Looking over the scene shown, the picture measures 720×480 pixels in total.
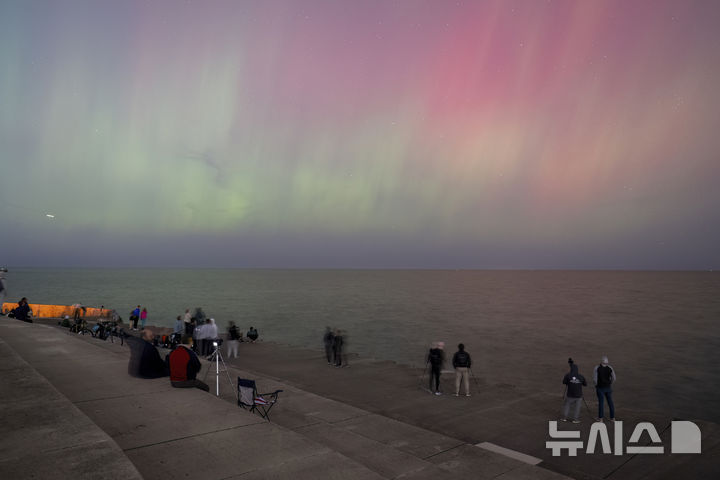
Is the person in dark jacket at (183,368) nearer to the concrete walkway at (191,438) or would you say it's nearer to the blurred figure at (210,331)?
the concrete walkway at (191,438)

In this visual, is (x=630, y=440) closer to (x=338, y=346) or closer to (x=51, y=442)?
(x=338, y=346)

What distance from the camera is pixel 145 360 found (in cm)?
859

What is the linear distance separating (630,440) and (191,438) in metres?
10.8

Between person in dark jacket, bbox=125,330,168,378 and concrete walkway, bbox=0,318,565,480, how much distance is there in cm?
21

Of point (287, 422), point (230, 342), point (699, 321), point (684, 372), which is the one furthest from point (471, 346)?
point (699, 321)

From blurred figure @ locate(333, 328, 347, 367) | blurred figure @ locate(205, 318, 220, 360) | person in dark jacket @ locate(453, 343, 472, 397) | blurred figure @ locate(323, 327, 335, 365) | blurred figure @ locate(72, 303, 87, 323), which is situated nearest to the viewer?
person in dark jacket @ locate(453, 343, 472, 397)

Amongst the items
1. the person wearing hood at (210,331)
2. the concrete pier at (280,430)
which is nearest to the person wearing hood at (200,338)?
the person wearing hood at (210,331)

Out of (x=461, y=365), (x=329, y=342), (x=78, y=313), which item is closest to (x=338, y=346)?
(x=329, y=342)

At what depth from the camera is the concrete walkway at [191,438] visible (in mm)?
4453

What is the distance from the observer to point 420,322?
55500mm

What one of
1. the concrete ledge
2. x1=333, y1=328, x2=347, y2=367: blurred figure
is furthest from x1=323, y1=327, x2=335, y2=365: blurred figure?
the concrete ledge

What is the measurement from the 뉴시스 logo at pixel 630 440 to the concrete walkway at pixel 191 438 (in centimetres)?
352

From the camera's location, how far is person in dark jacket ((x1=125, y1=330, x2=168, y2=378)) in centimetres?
859

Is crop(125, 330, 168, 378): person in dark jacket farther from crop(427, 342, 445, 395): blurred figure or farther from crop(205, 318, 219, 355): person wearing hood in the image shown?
crop(427, 342, 445, 395): blurred figure
